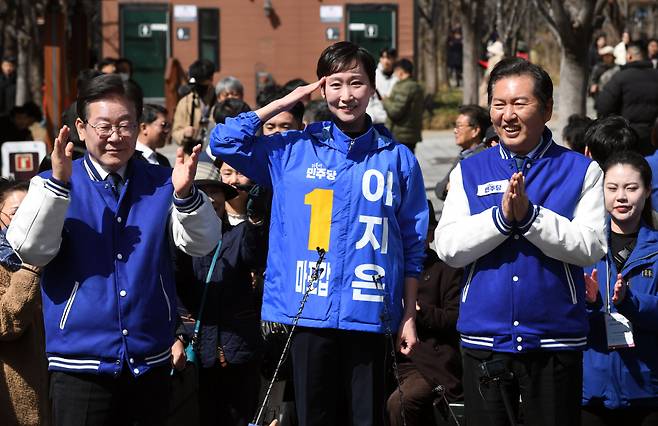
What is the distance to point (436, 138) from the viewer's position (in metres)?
27.5

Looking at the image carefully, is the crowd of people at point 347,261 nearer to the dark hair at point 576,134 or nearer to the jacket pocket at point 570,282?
the jacket pocket at point 570,282

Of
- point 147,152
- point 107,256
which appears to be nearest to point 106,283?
point 107,256

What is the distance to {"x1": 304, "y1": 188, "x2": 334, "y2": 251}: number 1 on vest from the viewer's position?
5348 millimetres

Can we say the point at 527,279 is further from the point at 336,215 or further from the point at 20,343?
the point at 20,343

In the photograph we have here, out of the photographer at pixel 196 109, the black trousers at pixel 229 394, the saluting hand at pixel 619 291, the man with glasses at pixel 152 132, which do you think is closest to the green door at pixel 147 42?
the photographer at pixel 196 109

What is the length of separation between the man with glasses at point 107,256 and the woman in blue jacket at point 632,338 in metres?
2.06

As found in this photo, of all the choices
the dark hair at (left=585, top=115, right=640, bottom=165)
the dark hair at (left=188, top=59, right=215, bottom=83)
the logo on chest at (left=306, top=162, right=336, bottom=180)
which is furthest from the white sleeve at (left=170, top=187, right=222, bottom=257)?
the dark hair at (left=188, top=59, right=215, bottom=83)

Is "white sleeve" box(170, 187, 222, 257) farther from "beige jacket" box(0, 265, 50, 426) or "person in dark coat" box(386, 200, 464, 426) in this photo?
"person in dark coat" box(386, 200, 464, 426)

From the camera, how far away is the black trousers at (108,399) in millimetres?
4941

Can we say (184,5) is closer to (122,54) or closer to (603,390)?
(122,54)

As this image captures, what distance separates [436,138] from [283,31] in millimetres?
5997

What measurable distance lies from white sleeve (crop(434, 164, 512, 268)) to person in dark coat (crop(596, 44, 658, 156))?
8.02m

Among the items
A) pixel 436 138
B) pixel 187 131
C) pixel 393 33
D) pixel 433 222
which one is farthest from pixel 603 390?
pixel 393 33

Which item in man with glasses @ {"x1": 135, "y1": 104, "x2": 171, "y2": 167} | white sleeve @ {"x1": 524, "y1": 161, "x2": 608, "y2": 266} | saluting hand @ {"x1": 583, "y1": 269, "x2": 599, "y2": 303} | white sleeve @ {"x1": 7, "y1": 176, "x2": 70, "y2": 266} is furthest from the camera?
man with glasses @ {"x1": 135, "y1": 104, "x2": 171, "y2": 167}
